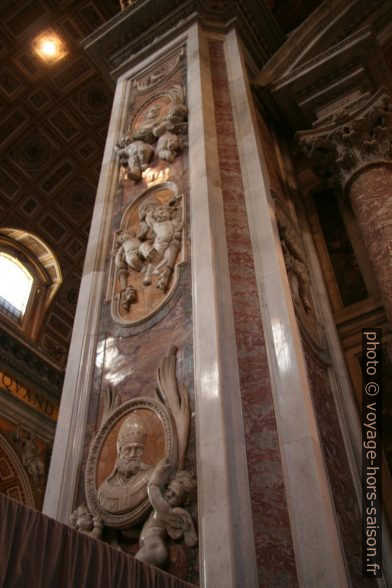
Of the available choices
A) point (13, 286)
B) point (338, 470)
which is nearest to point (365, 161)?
point (338, 470)

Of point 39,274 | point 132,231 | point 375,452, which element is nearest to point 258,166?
point 132,231

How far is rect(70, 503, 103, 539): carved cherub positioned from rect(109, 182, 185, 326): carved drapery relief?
5.16ft

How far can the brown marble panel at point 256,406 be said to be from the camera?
290cm

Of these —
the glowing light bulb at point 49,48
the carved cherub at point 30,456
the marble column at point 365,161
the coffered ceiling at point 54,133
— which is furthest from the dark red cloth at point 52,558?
the glowing light bulb at point 49,48

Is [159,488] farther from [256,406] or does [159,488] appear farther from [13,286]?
[13,286]

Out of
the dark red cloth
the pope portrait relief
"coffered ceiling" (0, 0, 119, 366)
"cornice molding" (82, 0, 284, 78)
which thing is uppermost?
"coffered ceiling" (0, 0, 119, 366)

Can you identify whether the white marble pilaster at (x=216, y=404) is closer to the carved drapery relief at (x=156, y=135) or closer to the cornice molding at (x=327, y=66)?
the carved drapery relief at (x=156, y=135)

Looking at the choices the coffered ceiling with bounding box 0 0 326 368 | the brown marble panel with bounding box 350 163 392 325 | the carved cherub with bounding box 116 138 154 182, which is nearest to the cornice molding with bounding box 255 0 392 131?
the brown marble panel with bounding box 350 163 392 325

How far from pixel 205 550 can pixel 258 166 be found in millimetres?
3490

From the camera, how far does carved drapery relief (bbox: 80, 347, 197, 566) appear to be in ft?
10.4

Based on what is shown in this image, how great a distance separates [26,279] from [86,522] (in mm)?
11959

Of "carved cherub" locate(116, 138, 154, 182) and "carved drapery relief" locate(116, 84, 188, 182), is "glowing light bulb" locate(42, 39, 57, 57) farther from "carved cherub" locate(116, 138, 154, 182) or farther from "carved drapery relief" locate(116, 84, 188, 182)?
"carved cherub" locate(116, 138, 154, 182)

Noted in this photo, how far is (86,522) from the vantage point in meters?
3.47

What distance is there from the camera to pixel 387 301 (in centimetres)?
478
